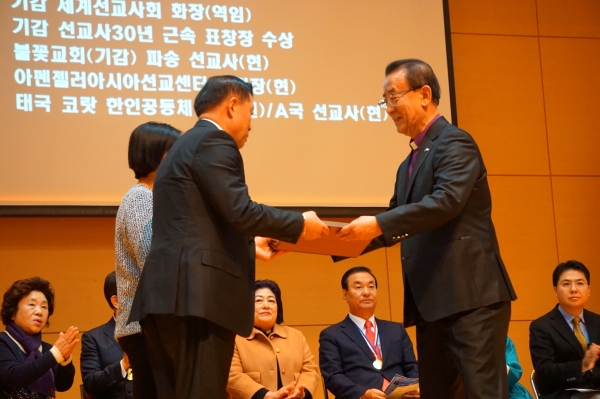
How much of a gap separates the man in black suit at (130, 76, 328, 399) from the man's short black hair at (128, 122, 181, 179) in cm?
31

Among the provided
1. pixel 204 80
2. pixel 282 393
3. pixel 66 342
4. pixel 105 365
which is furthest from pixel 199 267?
pixel 204 80

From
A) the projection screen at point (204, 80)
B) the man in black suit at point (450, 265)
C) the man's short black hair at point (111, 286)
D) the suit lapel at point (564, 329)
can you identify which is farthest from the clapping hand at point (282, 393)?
the suit lapel at point (564, 329)

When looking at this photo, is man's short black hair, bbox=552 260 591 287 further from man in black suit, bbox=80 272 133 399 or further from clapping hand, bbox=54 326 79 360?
clapping hand, bbox=54 326 79 360

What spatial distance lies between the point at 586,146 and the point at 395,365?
8.60 feet

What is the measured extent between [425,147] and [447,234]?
0.35 meters

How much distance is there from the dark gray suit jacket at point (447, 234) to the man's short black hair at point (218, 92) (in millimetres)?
652

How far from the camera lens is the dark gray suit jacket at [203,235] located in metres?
2.31

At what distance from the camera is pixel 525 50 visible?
5906 millimetres

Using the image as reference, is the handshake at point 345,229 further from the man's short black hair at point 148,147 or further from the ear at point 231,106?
the man's short black hair at point 148,147

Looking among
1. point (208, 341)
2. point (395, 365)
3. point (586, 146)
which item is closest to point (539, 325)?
point (395, 365)

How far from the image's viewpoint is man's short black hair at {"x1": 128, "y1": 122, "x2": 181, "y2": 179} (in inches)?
109

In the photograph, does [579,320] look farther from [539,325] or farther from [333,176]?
[333,176]

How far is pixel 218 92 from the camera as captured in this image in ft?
8.61

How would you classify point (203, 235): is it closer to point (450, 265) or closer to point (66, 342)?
point (450, 265)
